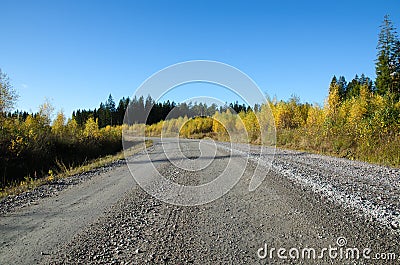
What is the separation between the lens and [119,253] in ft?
9.14

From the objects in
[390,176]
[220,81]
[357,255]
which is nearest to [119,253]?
[357,255]

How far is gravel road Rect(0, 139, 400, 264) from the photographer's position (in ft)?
8.91

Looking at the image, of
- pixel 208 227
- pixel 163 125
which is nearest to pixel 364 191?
pixel 208 227

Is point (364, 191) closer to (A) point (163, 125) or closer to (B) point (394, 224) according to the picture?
(B) point (394, 224)

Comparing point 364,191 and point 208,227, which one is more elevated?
point 364,191

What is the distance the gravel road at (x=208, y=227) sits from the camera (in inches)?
107

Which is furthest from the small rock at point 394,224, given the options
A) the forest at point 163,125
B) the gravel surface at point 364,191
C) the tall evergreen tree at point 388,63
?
the tall evergreen tree at point 388,63

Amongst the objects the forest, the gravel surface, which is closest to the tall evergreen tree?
the forest

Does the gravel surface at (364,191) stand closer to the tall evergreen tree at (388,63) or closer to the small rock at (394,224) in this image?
the small rock at (394,224)

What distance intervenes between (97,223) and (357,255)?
126 inches

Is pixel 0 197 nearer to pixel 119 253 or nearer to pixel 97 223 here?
pixel 97 223

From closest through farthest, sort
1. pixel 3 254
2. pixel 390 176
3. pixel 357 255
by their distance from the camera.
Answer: pixel 357 255
pixel 3 254
pixel 390 176

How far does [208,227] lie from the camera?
3494 millimetres

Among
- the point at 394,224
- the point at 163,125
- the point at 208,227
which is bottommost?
the point at 208,227
